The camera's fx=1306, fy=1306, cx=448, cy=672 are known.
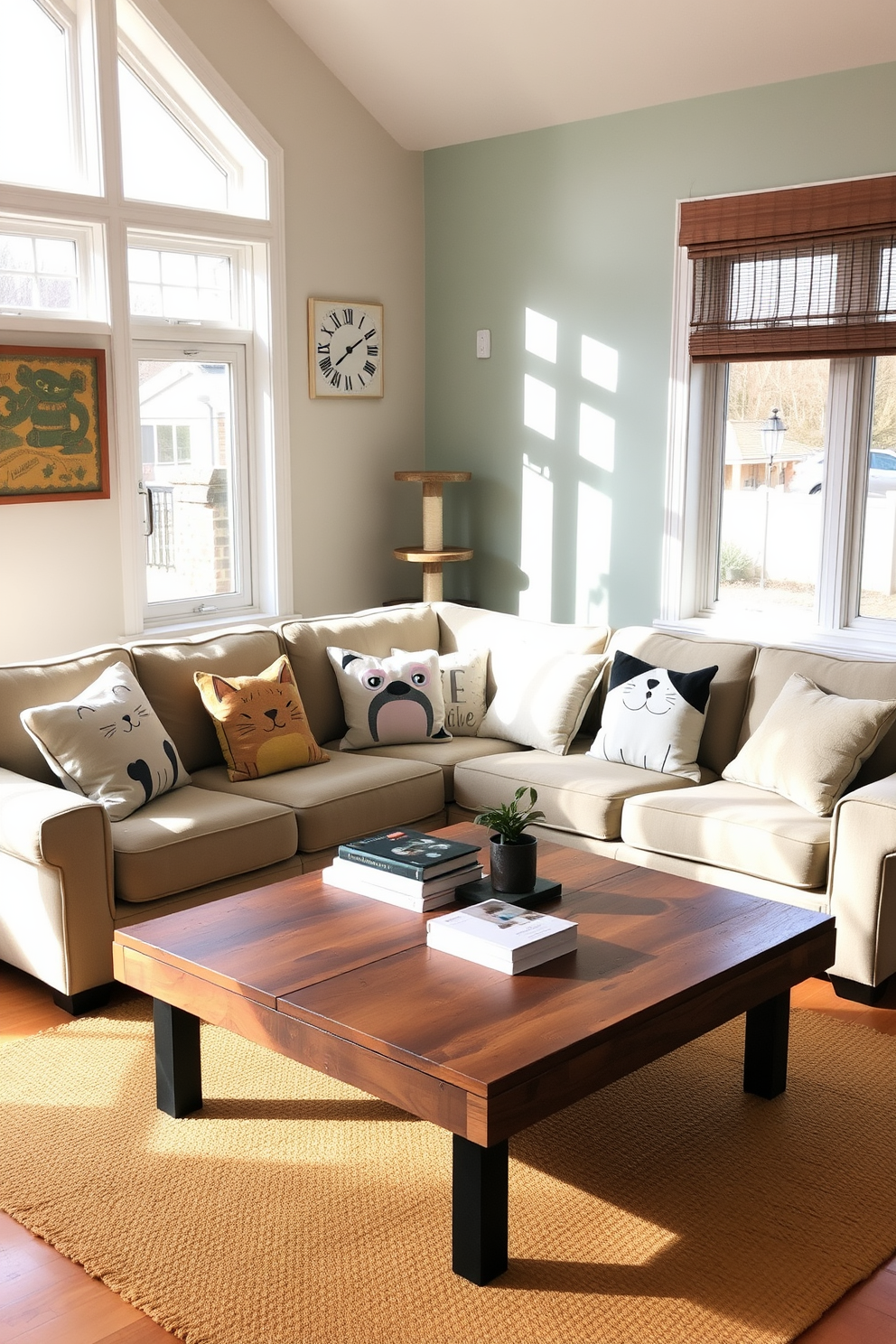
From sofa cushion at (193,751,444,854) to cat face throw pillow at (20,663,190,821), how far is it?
0.96ft

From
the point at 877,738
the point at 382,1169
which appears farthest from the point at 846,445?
the point at 382,1169

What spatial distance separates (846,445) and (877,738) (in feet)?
4.72

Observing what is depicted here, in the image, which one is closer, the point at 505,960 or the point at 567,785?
the point at 505,960

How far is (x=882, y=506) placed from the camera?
4785 mm

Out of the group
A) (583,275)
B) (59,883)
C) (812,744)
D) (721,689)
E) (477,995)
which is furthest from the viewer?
(583,275)

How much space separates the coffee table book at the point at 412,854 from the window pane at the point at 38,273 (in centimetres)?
265

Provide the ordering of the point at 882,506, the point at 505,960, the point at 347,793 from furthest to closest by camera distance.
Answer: the point at 882,506
the point at 347,793
the point at 505,960

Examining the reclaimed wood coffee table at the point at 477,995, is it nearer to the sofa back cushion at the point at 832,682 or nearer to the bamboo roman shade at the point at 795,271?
the sofa back cushion at the point at 832,682

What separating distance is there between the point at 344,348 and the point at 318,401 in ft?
0.90

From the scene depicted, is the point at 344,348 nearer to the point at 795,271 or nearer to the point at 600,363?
the point at 600,363

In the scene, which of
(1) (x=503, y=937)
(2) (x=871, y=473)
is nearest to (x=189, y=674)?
(1) (x=503, y=937)

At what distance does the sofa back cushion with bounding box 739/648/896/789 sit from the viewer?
3.90 m

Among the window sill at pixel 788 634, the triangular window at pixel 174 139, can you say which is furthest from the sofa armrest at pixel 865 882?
the triangular window at pixel 174 139

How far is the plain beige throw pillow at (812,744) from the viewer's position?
3.73m
